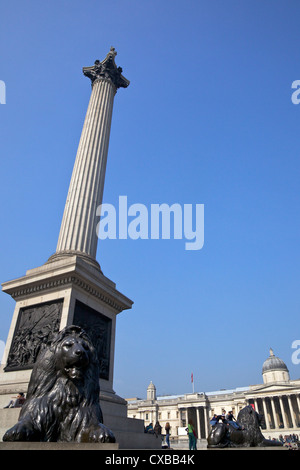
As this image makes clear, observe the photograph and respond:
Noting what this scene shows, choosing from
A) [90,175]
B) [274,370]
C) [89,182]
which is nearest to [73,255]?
[89,182]

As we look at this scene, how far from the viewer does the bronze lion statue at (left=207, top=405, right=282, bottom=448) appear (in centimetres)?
709

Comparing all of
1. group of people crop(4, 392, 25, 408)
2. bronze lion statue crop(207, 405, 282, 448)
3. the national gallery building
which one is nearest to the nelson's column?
group of people crop(4, 392, 25, 408)

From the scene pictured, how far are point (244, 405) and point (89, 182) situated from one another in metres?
70.5

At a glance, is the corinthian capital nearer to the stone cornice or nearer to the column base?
the column base

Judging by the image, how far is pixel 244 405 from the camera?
69.7m

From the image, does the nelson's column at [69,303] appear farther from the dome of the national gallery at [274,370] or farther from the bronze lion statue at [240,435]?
the dome of the national gallery at [274,370]

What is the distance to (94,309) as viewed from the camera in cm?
1168

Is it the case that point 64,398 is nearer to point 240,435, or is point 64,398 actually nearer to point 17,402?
point 240,435

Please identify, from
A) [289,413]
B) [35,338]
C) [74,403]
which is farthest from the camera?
[289,413]

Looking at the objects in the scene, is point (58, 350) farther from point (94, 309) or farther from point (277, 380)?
point (277, 380)

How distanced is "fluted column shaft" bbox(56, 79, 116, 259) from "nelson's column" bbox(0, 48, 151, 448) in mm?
46
